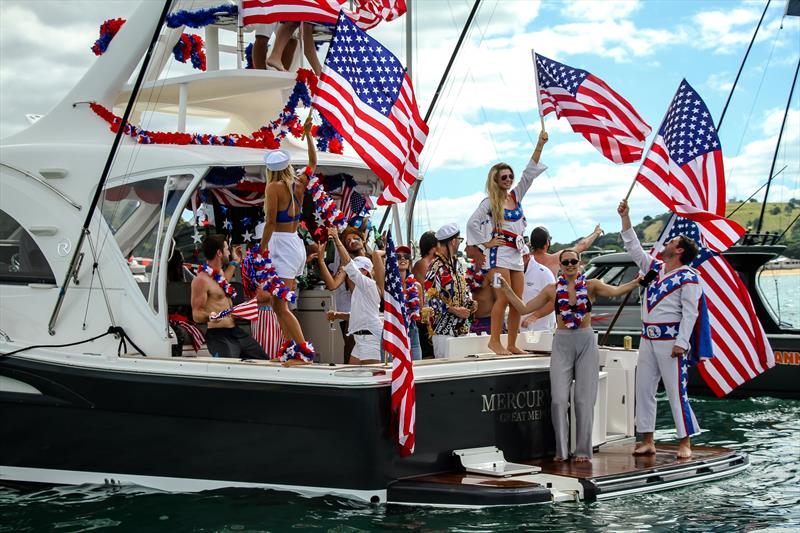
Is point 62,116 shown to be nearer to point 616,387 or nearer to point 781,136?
point 616,387

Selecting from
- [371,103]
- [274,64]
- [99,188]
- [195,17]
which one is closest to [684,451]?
[371,103]

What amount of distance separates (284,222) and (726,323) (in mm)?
4795

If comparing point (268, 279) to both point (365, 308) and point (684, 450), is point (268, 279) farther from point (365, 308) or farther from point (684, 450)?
point (684, 450)

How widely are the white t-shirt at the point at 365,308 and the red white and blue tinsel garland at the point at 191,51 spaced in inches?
120

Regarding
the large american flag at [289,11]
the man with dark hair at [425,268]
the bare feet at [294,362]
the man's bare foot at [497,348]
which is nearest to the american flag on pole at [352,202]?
the man with dark hair at [425,268]

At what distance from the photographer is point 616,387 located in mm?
10016

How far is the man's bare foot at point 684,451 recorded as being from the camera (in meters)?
9.31

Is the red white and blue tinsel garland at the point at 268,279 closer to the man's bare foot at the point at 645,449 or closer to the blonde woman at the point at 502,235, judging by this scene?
the blonde woman at the point at 502,235

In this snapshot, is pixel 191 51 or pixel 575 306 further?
pixel 191 51

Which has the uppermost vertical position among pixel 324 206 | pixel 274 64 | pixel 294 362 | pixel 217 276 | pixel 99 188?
pixel 274 64

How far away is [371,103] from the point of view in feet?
27.6

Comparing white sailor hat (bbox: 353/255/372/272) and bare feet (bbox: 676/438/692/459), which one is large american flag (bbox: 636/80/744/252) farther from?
white sailor hat (bbox: 353/255/372/272)

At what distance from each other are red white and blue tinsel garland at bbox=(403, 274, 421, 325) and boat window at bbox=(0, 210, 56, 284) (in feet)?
10.8

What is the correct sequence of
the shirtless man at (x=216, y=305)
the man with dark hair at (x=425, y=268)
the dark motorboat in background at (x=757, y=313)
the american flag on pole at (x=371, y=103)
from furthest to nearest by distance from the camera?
the dark motorboat in background at (x=757, y=313) < the man with dark hair at (x=425, y=268) < the shirtless man at (x=216, y=305) < the american flag on pole at (x=371, y=103)
